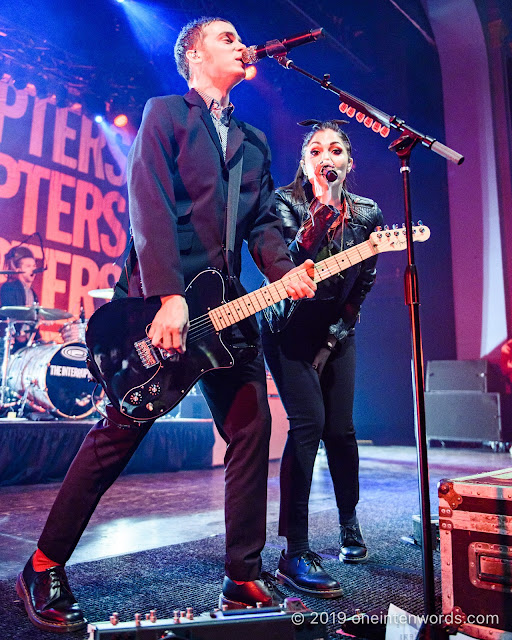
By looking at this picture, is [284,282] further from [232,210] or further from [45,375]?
[45,375]

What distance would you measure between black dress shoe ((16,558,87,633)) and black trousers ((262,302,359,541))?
87cm

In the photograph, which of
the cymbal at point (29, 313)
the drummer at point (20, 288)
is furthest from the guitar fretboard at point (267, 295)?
the drummer at point (20, 288)

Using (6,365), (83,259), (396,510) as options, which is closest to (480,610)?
(396,510)

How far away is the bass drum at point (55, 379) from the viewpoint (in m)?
5.21

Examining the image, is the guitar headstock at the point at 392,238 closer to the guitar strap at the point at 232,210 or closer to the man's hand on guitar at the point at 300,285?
the man's hand on guitar at the point at 300,285

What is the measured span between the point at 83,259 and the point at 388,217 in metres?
5.25

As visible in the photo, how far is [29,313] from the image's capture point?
5.54 metres

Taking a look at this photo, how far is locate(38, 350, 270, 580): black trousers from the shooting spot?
67.2 inches

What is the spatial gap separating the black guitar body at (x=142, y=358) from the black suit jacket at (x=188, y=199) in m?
0.11

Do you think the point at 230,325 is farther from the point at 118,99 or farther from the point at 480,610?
the point at 118,99

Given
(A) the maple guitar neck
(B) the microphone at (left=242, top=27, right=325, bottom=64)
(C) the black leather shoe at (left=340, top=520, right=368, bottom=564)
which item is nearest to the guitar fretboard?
(A) the maple guitar neck

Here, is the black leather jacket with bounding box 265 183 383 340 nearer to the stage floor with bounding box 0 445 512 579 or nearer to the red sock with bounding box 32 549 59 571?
the red sock with bounding box 32 549 59 571

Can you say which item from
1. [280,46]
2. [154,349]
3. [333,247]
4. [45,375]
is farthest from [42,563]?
[45,375]

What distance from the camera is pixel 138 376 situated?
5.67ft
